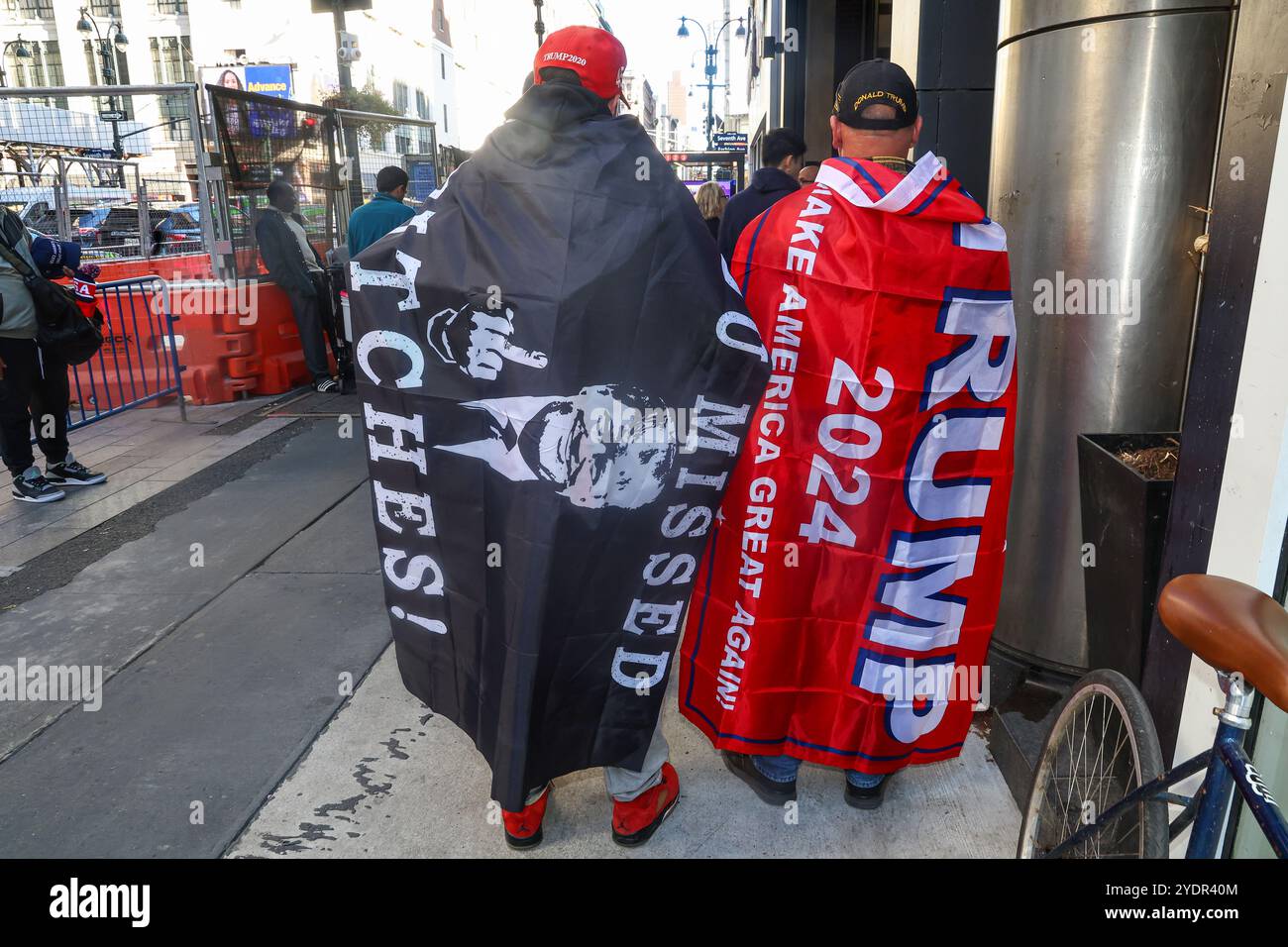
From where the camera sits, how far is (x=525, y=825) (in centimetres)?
274

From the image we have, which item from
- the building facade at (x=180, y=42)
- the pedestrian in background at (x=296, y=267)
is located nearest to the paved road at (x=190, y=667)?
the pedestrian in background at (x=296, y=267)

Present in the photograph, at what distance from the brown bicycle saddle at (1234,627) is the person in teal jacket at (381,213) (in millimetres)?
7400

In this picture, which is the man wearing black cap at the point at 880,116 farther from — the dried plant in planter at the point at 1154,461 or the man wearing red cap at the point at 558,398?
the dried plant in planter at the point at 1154,461

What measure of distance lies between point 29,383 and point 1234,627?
21.5 ft

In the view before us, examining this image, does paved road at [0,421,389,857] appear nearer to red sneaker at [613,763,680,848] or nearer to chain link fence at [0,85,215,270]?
red sneaker at [613,763,680,848]

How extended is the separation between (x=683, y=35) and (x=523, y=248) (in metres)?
42.1

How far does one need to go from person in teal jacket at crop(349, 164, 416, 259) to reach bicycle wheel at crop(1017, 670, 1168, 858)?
7.09 m

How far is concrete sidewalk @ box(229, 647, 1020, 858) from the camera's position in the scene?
9.09 feet

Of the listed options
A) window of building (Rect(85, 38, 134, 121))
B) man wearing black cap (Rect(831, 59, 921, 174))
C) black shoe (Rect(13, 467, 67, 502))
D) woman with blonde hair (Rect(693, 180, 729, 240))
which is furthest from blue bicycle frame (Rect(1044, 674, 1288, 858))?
window of building (Rect(85, 38, 134, 121))

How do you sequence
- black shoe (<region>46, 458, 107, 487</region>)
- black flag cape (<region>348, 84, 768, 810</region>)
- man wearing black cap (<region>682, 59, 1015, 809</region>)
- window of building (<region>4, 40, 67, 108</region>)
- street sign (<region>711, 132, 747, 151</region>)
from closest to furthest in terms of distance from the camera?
black flag cape (<region>348, 84, 768, 810</region>) < man wearing black cap (<region>682, 59, 1015, 809</region>) < black shoe (<region>46, 458, 107, 487</region>) < street sign (<region>711, 132, 747, 151</region>) < window of building (<region>4, 40, 67, 108</region>)

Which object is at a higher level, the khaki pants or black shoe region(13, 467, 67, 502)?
the khaki pants

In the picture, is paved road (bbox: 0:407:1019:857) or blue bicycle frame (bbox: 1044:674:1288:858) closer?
blue bicycle frame (bbox: 1044:674:1288:858)

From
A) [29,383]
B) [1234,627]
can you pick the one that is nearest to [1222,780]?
[1234,627]

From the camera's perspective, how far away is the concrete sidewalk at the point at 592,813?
2770 millimetres
